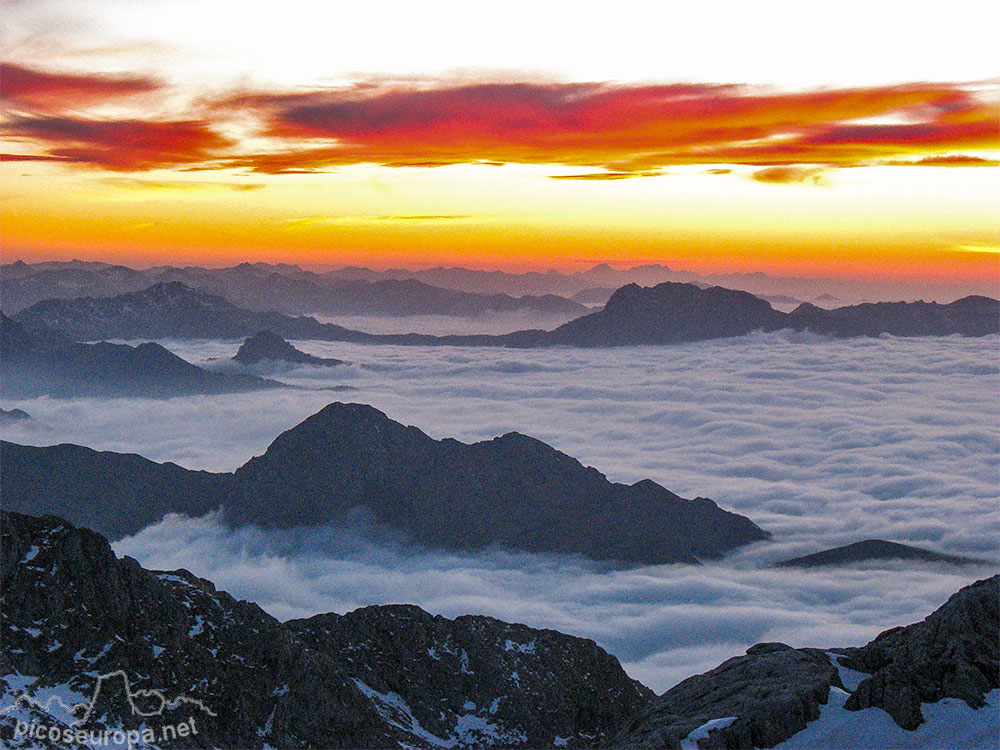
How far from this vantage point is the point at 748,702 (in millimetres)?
70250

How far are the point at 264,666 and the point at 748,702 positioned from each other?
55.6 meters

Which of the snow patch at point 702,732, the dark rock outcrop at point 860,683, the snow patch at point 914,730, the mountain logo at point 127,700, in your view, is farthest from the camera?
the mountain logo at point 127,700

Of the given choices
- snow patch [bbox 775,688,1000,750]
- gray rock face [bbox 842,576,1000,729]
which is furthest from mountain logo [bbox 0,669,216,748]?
gray rock face [bbox 842,576,1000,729]

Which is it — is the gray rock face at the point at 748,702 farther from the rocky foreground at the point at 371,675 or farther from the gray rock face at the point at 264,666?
the gray rock face at the point at 264,666

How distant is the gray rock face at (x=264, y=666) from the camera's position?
86.7 m

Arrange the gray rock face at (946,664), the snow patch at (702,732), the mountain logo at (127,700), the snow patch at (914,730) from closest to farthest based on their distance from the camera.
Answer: the snow patch at (914,730)
the gray rock face at (946,664)
the snow patch at (702,732)
the mountain logo at (127,700)

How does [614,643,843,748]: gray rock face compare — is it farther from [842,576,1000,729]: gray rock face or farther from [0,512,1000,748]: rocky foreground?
[842,576,1000,729]: gray rock face

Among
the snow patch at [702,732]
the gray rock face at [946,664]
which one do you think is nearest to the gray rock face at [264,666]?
the snow patch at [702,732]

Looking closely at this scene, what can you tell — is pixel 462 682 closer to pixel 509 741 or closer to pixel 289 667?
pixel 509 741

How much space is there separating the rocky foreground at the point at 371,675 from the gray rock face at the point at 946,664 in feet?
0.47

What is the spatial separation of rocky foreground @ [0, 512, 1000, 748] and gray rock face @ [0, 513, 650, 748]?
0.19m

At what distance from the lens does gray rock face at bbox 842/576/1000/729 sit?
63.8 metres

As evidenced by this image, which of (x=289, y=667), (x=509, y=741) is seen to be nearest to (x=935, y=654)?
(x=509, y=741)

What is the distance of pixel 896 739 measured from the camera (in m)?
61.9
